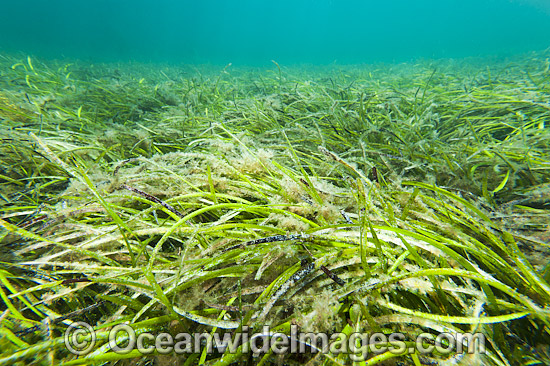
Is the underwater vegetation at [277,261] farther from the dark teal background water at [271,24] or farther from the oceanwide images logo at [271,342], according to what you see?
the dark teal background water at [271,24]

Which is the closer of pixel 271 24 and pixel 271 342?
pixel 271 342

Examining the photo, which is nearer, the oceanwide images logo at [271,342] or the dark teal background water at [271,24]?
the oceanwide images logo at [271,342]

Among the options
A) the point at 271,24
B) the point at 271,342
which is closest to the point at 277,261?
the point at 271,342

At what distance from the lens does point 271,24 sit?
7575cm

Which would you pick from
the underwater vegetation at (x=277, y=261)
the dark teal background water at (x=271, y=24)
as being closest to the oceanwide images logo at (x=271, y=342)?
the underwater vegetation at (x=277, y=261)

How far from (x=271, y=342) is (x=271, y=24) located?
311ft

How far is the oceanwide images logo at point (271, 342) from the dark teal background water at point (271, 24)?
149 ft

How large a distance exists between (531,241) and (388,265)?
1.92ft

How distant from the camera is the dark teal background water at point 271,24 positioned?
4578 cm

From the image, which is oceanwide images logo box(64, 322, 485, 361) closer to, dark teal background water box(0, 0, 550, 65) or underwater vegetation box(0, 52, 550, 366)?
underwater vegetation box(0, 52, 550, 366)

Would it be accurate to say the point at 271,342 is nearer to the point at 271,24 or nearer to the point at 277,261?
the point at 277,261

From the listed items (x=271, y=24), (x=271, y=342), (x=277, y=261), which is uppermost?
(x=271, y=24)

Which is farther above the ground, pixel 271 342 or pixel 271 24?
pixel 271 24

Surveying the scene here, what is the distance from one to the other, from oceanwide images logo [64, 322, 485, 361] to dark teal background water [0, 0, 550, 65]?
1794 inches
